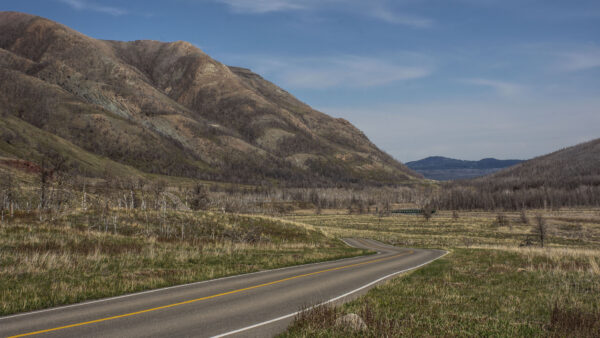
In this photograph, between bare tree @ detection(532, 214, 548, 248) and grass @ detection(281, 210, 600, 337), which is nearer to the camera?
grass @ detection(281, 210, 600, 337)

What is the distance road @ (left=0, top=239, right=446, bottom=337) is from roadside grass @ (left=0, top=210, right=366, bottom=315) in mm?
1186

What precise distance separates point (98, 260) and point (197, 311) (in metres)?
10.8

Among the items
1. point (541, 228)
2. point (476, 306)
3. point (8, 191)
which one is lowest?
point (541, 228)

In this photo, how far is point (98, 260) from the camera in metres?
19.4

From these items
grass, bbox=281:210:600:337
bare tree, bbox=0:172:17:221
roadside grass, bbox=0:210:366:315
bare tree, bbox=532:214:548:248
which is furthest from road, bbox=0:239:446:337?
bare tree, bbox=532:214:548:248

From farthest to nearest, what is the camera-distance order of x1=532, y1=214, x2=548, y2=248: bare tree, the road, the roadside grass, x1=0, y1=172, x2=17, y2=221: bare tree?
x1=532, y1=214, x2=548, y2=248: bare tree
x1=0, y1=172, x2=17, y2=221: bare tree
the roadside grass
the road

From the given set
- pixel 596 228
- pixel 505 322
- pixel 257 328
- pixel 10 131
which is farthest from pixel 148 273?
pixel 10 131

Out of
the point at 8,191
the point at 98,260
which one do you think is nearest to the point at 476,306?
the point at 98,260

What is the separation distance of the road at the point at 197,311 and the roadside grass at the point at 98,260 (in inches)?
46.7

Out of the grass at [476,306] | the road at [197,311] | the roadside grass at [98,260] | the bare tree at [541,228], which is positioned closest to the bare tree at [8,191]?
the roadside grass at [98,260]

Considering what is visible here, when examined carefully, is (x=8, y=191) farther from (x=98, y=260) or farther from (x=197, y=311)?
(x=197, y=311)

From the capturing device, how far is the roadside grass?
531 inches

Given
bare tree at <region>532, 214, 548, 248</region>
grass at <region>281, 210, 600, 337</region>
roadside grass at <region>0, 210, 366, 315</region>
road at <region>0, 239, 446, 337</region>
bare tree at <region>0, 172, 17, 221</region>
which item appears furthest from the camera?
bare tree at <region>532, 214, 548, 248</region>

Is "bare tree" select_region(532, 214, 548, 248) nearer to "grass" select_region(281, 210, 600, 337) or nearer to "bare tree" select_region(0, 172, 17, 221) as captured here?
"grass" select_region(281, 210, 600, 337)
